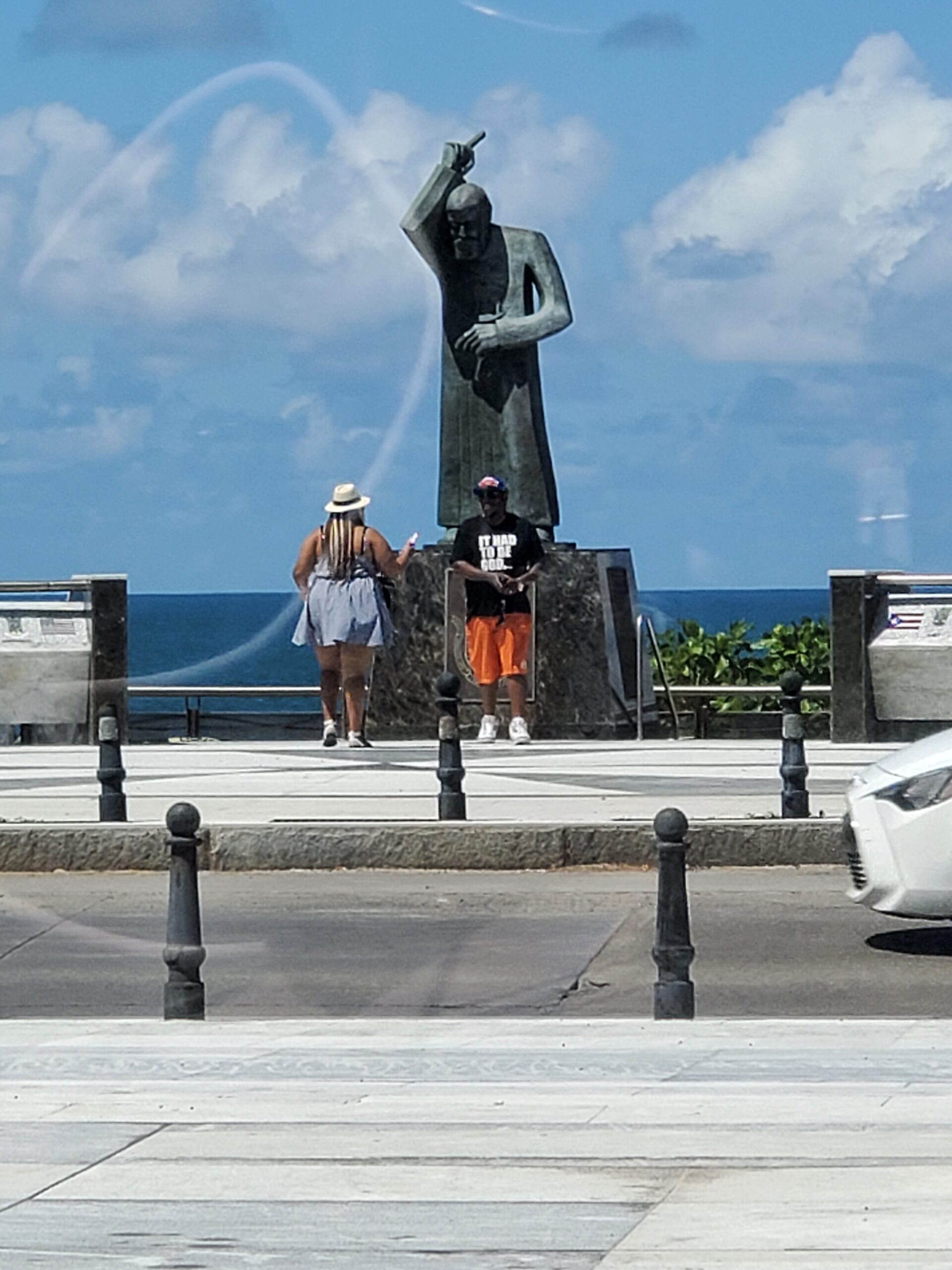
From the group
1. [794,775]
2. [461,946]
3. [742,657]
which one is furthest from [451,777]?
[742,657]

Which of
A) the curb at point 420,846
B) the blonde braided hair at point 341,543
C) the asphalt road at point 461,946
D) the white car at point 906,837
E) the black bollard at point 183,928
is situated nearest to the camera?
the black bollard at point 183,928

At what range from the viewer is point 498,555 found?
19656 mm

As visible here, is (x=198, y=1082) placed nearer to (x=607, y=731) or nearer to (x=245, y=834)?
(x=245, y=834)

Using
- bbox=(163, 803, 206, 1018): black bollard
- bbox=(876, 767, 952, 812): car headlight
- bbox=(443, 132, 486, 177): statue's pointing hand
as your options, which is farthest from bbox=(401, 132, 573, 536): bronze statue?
bbox=(163, 803, 206, 1018): black bollard

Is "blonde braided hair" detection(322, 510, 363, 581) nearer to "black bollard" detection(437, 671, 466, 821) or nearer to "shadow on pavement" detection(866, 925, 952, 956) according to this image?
"black bollard" detection(437, 671, 466, 821)

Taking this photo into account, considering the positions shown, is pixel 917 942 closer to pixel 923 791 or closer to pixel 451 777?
pixel 923 791

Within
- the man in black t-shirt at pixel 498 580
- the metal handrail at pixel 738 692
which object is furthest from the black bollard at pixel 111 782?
the metal handrail at pixel 738 692

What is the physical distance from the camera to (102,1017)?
921 centimetres

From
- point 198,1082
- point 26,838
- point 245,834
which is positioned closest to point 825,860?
point 245,834

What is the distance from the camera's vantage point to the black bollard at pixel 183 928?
8.90 metres

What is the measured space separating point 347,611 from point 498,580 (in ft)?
4.48

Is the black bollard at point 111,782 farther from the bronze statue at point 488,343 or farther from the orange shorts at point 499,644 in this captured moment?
the bronze statue at point 488,343

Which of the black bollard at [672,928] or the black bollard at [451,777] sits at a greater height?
the black bollard at [451,777]

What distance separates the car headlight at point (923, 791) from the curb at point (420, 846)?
9.47ft
